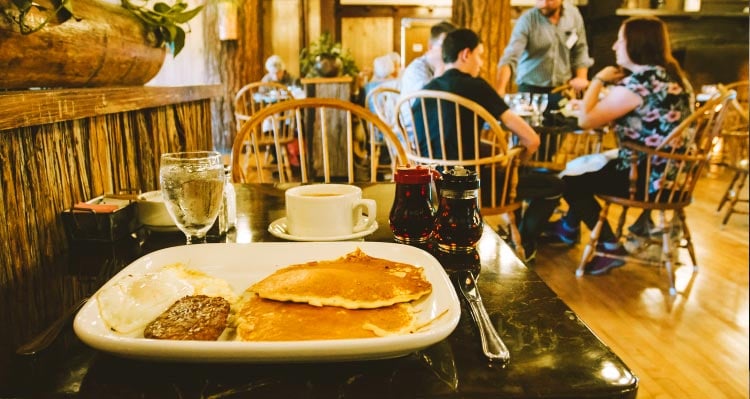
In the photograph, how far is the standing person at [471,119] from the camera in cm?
238

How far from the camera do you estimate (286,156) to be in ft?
16.7

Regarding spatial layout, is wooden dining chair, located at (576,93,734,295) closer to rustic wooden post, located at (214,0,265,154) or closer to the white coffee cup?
the white coffee cup

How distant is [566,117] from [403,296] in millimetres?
2983

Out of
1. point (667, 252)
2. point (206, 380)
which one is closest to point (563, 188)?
point (667, 252)

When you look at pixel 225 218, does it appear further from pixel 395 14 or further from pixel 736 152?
pixel 395 14

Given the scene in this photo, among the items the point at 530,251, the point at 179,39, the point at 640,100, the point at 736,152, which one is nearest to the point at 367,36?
the point at 736,152

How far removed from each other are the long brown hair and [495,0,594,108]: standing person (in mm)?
1209

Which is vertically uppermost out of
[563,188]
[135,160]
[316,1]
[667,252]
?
[316,1]

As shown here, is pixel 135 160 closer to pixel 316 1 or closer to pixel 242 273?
pixel 242 273

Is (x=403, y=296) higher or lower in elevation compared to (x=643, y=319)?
higher

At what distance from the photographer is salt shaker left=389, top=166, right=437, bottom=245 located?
2.90 feet

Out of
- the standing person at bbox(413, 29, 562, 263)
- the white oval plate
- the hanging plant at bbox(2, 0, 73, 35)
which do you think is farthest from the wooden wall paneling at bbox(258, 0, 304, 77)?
the white oval plate

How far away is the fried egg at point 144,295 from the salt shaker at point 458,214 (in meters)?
0.36

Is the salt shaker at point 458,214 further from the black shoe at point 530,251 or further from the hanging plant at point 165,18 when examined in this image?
the black shoe at point 530,251
